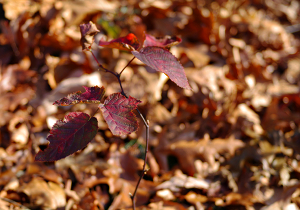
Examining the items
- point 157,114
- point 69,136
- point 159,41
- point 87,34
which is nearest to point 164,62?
point 159,41

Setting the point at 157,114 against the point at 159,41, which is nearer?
the point at 159,41

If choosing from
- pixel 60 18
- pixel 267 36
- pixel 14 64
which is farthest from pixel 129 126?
pixel 267 36

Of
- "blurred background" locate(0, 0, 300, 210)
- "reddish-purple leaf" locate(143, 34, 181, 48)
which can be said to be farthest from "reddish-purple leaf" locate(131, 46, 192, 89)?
"blurred background" locate(0, 0, 300, 210)

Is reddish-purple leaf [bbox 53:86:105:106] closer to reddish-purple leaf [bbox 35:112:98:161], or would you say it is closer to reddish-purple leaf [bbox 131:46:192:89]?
reddish-purple leaf [bbox 35:112:98:161]

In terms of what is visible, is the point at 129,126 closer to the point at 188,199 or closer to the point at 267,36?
the point at 188,199

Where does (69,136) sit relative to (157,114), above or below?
above

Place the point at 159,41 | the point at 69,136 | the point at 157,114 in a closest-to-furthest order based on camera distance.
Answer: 1. the point at 69,136
2. the point at 159,41
3. the point at 157,114

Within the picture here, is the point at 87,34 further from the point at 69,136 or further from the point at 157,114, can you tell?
the point at 157,114
